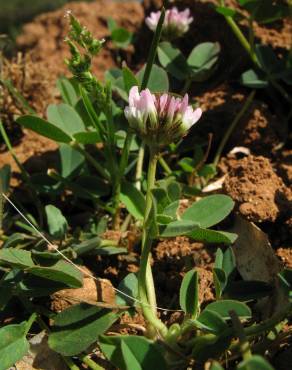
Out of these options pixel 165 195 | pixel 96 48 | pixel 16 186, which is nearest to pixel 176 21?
pixel 96 48

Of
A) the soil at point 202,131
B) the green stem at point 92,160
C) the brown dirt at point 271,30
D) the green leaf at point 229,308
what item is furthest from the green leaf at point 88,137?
the brown dirt at point 271,30

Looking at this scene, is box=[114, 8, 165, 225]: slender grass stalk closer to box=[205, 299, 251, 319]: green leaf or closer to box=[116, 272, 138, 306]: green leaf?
box=[116, 272, 138, 306]: green leaf

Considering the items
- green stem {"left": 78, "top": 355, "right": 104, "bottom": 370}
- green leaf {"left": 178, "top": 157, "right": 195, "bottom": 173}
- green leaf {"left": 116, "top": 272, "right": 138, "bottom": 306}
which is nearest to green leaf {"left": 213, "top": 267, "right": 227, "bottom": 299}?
green leaf {"left": 116, "top": 272, "right": 138, "bottom": 306}

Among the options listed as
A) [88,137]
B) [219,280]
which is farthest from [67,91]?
[219,280]

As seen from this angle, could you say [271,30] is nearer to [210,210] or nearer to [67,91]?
[67,91]

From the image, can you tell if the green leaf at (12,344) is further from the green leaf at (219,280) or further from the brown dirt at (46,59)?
the brown dirt at (46,59)
